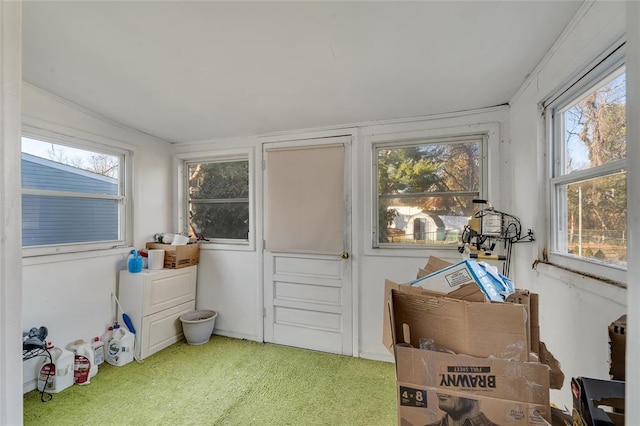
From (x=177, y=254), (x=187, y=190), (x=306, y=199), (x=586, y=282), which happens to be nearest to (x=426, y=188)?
(x=306, y=199)

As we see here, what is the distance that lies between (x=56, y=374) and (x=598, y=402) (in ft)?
9.86

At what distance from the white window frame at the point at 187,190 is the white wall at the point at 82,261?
20cm

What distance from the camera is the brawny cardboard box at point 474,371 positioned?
0.94 metres

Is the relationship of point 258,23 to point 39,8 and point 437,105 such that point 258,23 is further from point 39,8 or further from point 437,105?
point 437,105

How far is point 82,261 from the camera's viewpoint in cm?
246

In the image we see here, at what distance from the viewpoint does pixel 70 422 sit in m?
1.78

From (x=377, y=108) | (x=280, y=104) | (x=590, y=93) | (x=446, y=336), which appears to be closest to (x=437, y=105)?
(x=377, y=108)

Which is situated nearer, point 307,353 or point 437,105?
point 437,105

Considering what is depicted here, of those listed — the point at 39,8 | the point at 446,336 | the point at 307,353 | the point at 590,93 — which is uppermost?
the point at 39,8

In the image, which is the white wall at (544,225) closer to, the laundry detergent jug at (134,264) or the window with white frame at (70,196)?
the laundry detergent jug at (134,264)

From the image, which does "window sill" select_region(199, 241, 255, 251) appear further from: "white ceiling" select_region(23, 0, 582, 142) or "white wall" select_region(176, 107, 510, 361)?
"white ceiling" select_region(23, 0, 582, 142)

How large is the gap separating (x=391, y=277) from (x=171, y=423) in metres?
1.89

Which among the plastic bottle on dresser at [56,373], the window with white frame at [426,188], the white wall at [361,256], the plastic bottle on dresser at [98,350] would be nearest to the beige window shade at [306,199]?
the white wall at [361,256]

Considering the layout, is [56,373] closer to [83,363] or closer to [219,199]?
[83,363]
